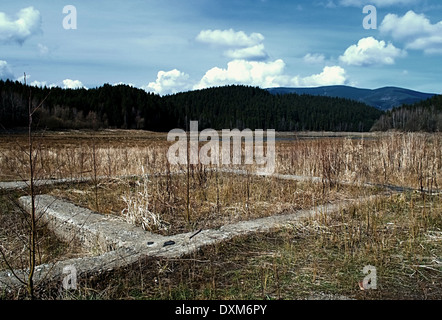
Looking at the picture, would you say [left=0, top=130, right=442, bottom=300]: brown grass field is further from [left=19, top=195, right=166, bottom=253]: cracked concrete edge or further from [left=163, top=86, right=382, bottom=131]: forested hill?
[left=163, top=86, right=382, bottom=131]: forested hill

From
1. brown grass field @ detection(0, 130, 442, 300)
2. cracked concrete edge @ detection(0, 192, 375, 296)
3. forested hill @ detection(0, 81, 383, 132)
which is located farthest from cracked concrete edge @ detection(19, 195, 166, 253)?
forested hill @ detection(0, 81, 383, 132)

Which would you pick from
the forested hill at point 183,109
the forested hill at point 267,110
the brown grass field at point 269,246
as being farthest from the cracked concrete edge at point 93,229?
the forested hill at point 267,110

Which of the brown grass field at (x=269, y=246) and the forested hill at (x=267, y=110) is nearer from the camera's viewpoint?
the brown grass field at (x=269, y=246)

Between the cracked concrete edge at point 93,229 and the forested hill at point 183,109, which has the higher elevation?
the forested hill at point 183,109

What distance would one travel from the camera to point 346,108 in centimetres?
13000

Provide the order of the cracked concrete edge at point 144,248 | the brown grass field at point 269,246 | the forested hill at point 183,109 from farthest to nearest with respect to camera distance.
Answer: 1. the forested hill at point 183,109
2. the cracked concrete edge at point 144,248
3. the brown grass field at point 269,246

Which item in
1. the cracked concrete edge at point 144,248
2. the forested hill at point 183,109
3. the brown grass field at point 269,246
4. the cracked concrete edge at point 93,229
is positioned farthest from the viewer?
the forested hill at point 183,109

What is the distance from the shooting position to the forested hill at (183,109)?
5861 centimetres

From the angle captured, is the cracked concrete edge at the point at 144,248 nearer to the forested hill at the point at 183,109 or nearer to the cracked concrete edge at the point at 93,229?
the cracked concrete edge at the point at 93,229
